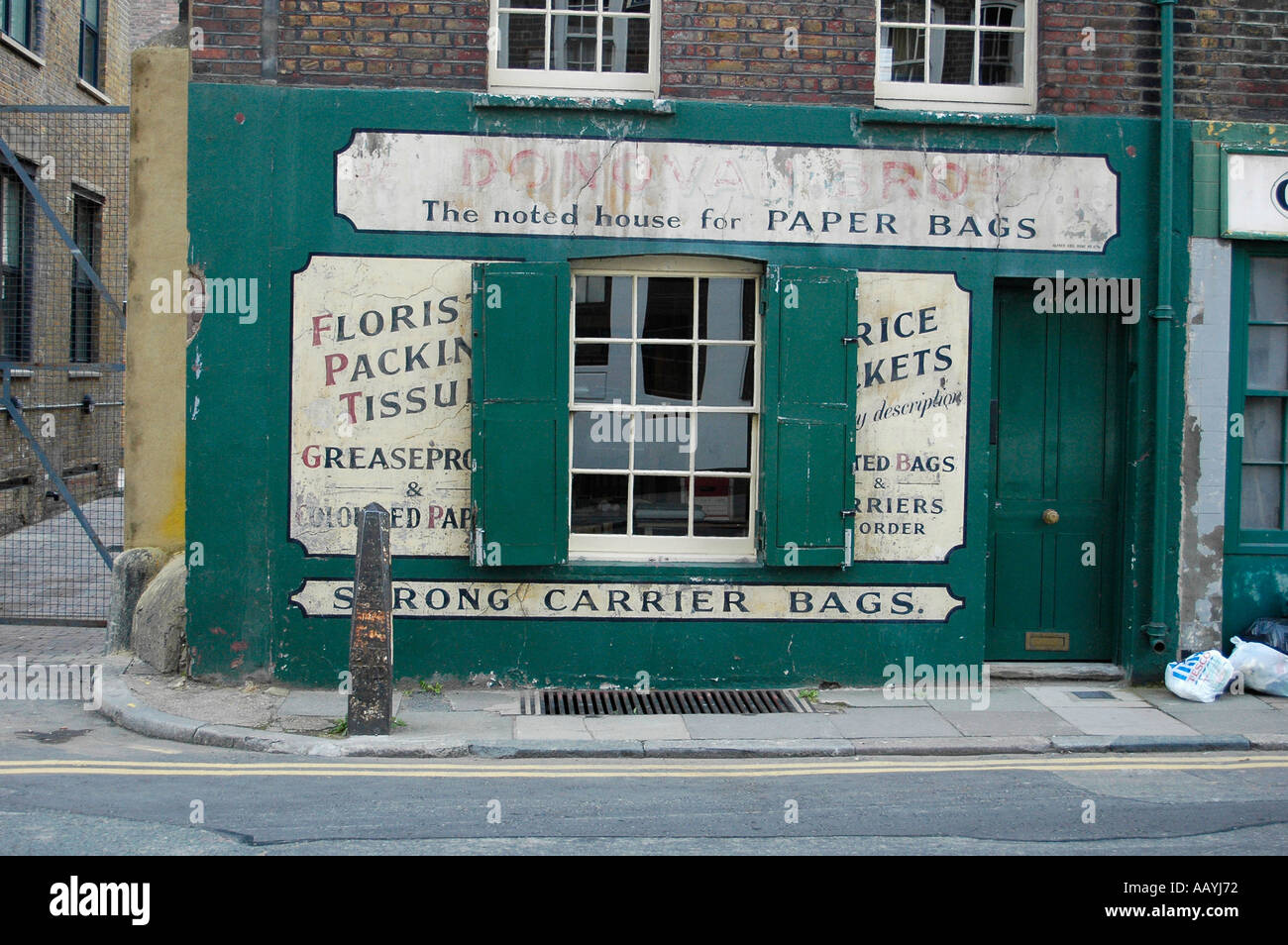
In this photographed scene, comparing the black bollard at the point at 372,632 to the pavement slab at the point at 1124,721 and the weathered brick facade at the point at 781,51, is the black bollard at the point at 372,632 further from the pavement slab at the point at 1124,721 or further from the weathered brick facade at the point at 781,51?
the pavement slab at the point at 1124,721

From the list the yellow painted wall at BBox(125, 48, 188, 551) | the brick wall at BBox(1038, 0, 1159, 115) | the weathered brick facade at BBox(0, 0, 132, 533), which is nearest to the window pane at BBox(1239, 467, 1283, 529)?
the brick wall at BBox(1038, 0, 1159, 115)

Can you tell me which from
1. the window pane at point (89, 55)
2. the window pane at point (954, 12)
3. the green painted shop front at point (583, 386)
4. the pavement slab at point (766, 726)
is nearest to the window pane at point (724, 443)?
the green painted shop front at point (583, 386)

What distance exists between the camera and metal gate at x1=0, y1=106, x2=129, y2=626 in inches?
491

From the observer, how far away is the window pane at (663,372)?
8555 mm

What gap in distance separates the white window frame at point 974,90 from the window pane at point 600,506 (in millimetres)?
3239

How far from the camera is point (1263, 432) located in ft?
29.8

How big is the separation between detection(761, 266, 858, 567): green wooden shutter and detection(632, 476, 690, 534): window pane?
0.60 meters

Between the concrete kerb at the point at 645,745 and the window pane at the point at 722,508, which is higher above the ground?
the window pane at the point at 722,508

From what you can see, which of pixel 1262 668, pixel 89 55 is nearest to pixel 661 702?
pixel 1262 668

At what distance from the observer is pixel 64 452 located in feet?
49.3

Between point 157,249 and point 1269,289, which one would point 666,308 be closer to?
point 157,249

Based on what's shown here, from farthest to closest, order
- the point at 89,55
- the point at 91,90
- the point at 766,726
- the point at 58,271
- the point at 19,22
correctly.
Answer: the point at 89,55
the point at 91,90
the point at 58,271
the point at 19,22
the point at 766,726

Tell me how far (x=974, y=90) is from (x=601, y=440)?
142 inches

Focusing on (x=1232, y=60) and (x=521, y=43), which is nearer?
(x=521, y=43)
